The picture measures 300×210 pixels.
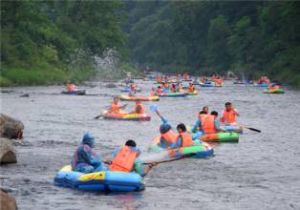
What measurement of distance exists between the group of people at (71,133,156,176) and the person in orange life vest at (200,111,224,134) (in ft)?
23.3

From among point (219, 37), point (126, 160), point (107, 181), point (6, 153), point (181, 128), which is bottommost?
point (107, 181)

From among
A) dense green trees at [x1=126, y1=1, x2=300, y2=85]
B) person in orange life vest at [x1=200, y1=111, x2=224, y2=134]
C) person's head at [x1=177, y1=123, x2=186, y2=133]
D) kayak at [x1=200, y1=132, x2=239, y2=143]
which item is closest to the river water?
kayak at [x1=200, y1=132, x2=239, y2=143]

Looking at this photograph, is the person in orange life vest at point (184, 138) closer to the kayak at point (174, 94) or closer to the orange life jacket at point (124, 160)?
the orange life jacket at point (124, 160)

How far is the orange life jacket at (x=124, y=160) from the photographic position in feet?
49.1

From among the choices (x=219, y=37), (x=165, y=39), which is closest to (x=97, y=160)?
(x=219, y=37)

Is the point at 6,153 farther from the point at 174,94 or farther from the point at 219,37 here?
the point at 219,37

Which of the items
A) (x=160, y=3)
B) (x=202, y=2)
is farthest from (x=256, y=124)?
(x=160, y=3)

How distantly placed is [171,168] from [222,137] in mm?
4930

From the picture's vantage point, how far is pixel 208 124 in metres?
22.2

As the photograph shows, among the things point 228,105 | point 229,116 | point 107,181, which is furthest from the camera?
point 229,116

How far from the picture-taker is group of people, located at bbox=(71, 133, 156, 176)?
48.3 feet

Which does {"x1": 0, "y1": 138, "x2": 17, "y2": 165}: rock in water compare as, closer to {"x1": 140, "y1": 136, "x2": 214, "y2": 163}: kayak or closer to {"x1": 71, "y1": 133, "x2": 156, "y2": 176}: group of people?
{"x1": 71, "y1": 133, "x2": 156, "y2": 176}: group of people

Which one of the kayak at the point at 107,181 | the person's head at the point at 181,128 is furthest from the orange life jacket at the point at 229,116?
the kayak at the point at 107,181

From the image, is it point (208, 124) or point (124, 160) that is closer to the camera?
point (124, 160)
